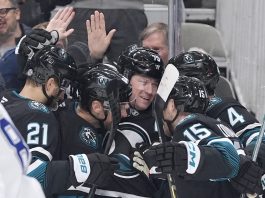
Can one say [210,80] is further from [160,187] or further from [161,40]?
[161,40]

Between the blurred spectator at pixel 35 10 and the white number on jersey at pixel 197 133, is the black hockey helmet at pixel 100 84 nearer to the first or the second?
the white number on jersey at pixel 197 133

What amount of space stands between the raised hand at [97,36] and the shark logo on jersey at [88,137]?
0.77 meters

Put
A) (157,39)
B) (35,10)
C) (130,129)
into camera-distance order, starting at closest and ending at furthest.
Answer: (130,129) < (157,39) < (35,10)

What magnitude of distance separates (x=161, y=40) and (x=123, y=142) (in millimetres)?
999

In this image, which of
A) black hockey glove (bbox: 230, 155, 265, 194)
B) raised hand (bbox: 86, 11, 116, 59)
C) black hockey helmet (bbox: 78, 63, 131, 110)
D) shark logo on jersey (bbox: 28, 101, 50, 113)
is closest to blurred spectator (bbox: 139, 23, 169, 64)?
raised hand (bbox: 86, 11, 116, 59)

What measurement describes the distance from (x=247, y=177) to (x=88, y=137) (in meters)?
0.61

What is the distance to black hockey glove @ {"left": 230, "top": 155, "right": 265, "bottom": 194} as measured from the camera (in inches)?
107

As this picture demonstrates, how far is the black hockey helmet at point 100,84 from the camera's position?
296 centimetres

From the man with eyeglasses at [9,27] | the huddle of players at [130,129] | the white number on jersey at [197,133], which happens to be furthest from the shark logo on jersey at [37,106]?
the man with eyeglasses at [9,27]

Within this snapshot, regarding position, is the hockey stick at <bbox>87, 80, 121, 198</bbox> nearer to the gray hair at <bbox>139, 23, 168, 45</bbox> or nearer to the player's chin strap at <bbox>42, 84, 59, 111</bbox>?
the player's chin strap at <bbox>42, 84, 59, 111</bbox>

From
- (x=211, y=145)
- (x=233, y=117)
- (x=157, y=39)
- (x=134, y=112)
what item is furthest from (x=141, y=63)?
(x=157, y=39)

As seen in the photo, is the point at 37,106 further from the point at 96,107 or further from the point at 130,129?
the point at 130,129

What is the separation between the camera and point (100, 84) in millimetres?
2963

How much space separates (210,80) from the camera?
10.6 feet
